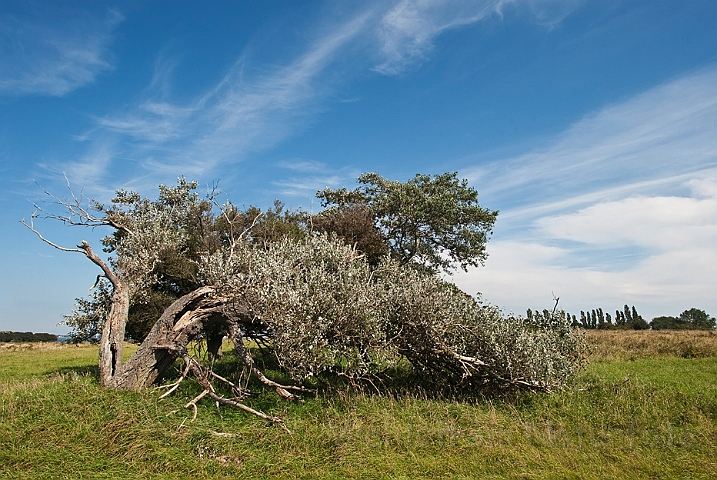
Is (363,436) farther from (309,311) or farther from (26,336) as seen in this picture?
(26,336)

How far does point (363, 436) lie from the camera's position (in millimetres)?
11578

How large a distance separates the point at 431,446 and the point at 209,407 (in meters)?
6.65

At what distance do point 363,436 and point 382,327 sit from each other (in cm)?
379

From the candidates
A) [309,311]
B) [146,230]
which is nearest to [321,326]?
[309,311]

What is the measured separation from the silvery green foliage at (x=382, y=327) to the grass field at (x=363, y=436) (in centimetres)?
111

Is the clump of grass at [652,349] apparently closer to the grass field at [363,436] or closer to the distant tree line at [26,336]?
the grass field at [363,436]

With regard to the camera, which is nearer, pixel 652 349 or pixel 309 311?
pixel 309 311

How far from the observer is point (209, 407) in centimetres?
1362

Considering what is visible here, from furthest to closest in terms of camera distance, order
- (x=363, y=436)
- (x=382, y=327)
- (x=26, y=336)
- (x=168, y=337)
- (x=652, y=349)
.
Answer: (x=26, y=336) → (x=652, y=349) → (x=382, y=327) → (x=168, y=337) → (x=363, y=436)

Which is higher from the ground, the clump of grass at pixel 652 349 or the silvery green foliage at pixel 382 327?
the silvery green foliage at pixel 382 327

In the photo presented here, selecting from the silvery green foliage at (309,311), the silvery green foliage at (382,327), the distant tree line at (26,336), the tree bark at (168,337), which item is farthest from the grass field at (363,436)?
the distant tree line at (26,336)

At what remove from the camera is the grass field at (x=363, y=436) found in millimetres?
9984

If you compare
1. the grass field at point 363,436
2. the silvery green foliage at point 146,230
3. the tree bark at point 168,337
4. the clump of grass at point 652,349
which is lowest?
the grass field at point 363,436

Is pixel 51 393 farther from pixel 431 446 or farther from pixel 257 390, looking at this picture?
pixel 431 446
